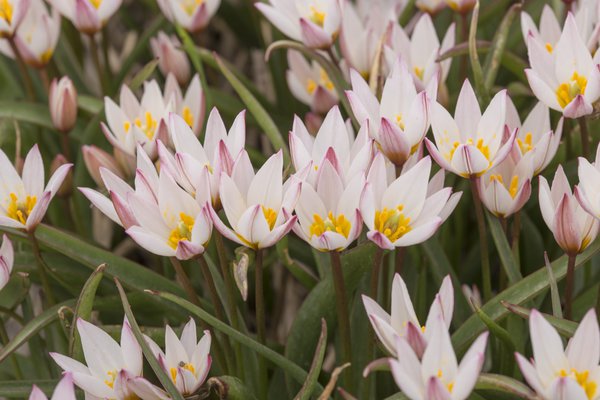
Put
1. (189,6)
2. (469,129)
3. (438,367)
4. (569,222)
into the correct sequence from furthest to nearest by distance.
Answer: (189,6) < (469,129) < (569,222) < (438,367)

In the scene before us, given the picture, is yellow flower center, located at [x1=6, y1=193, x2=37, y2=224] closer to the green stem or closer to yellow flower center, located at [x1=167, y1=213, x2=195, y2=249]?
yellow flower center, located at [x1=167, y1=213, x2=195, y2=249]

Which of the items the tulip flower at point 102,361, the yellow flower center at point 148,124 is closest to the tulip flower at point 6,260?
the tulip flower at point 102,361

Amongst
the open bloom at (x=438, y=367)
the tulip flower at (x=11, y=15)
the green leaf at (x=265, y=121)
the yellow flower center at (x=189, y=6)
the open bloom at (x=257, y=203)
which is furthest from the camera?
the yellow flower center at (x=189, y=6)

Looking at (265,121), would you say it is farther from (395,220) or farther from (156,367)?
(156,367)

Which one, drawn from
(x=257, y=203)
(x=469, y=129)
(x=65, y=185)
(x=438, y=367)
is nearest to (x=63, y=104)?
(x=65, y=185)

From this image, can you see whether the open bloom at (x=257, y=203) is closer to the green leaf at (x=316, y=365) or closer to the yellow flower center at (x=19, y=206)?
the green leaf at (x=316, y=365)

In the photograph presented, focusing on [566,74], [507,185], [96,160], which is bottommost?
[96,160]

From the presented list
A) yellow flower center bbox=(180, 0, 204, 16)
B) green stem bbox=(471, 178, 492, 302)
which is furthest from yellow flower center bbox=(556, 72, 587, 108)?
yellow flower center bbox=(180, 0, 204, 16)
